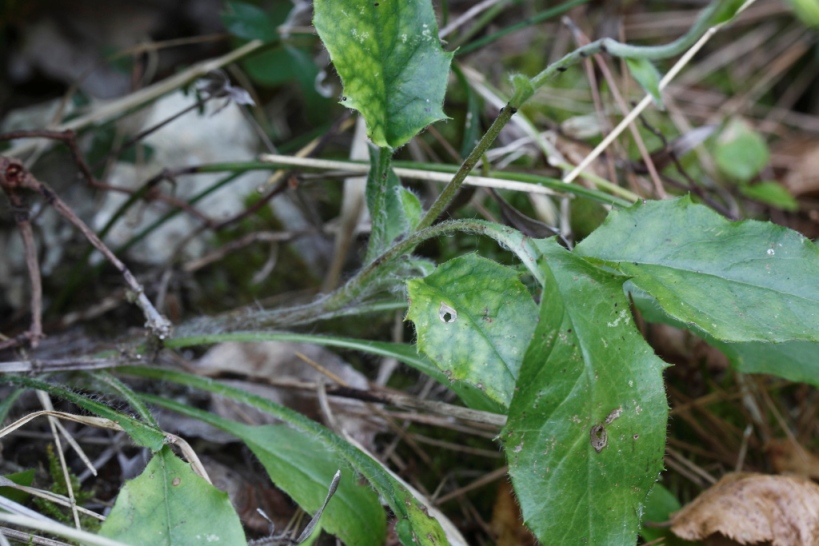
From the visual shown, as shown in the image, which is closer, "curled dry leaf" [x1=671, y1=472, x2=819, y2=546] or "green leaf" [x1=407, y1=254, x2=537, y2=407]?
"green leaf" [x1=407, y1=254, x2=537, y2=407]

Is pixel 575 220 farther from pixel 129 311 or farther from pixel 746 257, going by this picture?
pixel 129 311

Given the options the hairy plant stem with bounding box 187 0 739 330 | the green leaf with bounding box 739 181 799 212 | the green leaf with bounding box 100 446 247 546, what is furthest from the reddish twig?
the green leaf with bounding box 739 181 799 212

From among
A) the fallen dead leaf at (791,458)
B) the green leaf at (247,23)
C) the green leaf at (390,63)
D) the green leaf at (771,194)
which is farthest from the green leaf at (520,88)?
the green leaf at (771,194)

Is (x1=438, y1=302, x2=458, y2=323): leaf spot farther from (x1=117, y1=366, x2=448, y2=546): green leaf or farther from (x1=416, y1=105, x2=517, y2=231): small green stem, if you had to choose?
(x1=117, y1=366, x2=448, y2=546): green leaf

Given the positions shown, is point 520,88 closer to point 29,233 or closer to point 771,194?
point 29,233

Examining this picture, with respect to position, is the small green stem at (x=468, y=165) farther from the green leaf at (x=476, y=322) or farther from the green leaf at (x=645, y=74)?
the green leaf at (x=645, y=74)

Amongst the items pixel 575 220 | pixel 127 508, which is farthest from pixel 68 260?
pixel 575 220

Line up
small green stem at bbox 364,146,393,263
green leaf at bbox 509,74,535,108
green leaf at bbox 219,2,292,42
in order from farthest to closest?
1. green leaf at bbox 219,2,292,42
2. small green stem at bbox 364,146,393,263
3. green leaf at bbox 509,74,535,108
